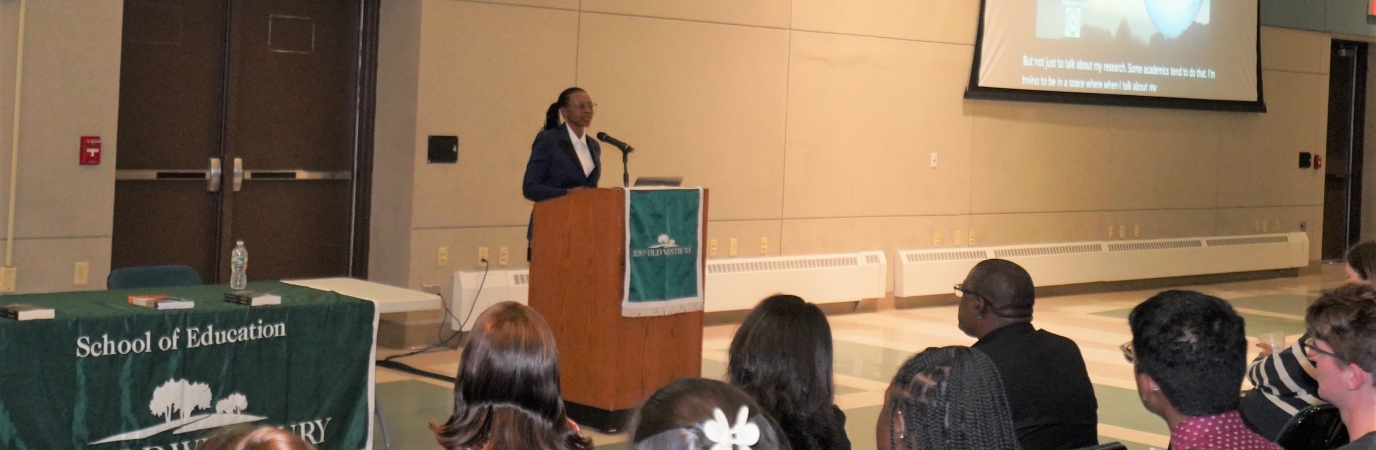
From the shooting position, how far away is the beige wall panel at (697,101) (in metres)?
7.98

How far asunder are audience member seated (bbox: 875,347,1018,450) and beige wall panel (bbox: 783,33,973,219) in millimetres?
7144

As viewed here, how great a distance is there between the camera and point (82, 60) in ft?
19.9

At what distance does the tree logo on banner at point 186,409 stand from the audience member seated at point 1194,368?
2.65 metres

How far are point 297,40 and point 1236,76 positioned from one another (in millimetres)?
8380

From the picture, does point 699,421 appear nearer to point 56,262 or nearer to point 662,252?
point 662,252

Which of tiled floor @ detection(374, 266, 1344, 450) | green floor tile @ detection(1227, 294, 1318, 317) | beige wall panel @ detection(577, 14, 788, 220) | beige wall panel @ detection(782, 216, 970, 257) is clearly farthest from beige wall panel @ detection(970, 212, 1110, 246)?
beige wall panel @ detection(577, 14, 788, 220)

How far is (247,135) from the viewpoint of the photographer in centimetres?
705

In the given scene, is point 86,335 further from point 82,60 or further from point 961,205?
point 961,205

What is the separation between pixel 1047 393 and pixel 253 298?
8.06ft

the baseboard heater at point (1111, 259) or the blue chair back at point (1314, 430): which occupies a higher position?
the baseboard heater at point (1111, 259)

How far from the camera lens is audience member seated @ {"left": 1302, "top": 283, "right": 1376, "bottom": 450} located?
7.75ft

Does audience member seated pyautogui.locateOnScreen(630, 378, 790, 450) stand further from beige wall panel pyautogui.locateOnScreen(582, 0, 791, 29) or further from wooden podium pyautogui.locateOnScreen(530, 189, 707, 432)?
beige wall panel pyautogui.locateOnScreen(582, 0, 791, 29)

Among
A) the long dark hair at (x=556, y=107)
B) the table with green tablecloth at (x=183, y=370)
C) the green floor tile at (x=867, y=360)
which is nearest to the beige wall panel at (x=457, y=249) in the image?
the long dark hair at (x=556, y=107)

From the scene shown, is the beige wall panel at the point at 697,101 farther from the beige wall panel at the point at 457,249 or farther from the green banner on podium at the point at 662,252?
the green banner on podium at the point at 662,252
